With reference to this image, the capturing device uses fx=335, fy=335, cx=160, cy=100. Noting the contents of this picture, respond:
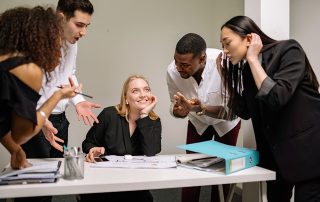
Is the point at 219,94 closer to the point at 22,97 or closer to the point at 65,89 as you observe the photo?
the point at 65,89

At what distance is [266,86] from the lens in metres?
1.41

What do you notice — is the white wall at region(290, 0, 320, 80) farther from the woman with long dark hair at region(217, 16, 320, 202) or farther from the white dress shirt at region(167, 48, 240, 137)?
the woman with long dark hair at region(217, 16, 320, 202)

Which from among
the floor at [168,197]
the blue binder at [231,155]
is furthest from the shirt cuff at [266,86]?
the floor at [168,197]

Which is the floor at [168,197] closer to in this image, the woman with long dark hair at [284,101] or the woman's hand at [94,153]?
the woman's hand at [94,153]

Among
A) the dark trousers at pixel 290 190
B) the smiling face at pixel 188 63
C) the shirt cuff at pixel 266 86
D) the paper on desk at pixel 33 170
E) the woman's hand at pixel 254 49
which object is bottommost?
the dark trousers at pixel 290 190

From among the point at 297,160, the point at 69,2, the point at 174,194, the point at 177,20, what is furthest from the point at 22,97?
the point at 177,20

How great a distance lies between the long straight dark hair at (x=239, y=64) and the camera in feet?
5.05

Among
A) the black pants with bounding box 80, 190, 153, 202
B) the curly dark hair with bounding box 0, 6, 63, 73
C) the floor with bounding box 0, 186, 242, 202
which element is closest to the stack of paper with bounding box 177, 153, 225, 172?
the black pants with bounding box 80, 190, 153, 202

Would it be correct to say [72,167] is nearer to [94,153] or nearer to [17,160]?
[17,160]

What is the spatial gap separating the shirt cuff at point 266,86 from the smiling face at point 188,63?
0.73m

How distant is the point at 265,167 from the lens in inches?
66.2

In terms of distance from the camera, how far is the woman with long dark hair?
55.7 inches

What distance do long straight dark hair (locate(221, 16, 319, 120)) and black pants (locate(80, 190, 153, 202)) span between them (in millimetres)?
712

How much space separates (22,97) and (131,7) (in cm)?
242
